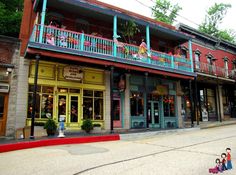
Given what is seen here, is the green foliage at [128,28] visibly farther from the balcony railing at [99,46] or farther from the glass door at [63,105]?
the glass door at [63,105]

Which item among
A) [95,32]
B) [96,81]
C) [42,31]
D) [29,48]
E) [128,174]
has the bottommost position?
[128,174]

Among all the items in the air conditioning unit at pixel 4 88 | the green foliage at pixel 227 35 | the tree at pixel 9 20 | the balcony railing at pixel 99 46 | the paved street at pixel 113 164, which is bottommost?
the paved street at pixel 113 164

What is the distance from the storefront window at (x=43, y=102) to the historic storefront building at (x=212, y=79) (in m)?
12.1

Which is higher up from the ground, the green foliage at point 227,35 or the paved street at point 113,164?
the green foliage at point 227,35

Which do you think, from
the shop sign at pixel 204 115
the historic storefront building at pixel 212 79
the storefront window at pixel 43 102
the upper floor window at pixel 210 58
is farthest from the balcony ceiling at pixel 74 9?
the upper floor window at pixel 210 58

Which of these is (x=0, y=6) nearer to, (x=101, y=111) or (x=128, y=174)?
(x=101, y=111)

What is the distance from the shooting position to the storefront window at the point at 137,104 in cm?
1534

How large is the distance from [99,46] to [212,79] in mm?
12592

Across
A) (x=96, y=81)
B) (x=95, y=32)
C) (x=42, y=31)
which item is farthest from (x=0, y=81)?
(x=95, y=32)

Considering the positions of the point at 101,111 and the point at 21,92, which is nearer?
the point at 21,92

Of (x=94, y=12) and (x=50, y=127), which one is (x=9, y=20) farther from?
(x=50, y=127)

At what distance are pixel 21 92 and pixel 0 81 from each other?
4.08 feet

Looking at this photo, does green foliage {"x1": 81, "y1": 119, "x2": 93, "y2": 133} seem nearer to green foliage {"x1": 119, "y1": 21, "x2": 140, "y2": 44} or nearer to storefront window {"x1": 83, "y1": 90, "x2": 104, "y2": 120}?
storefront window {"x1": 83, "y1": 90, "x2": 104, "y2": 120}

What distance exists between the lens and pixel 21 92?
11.5 m
